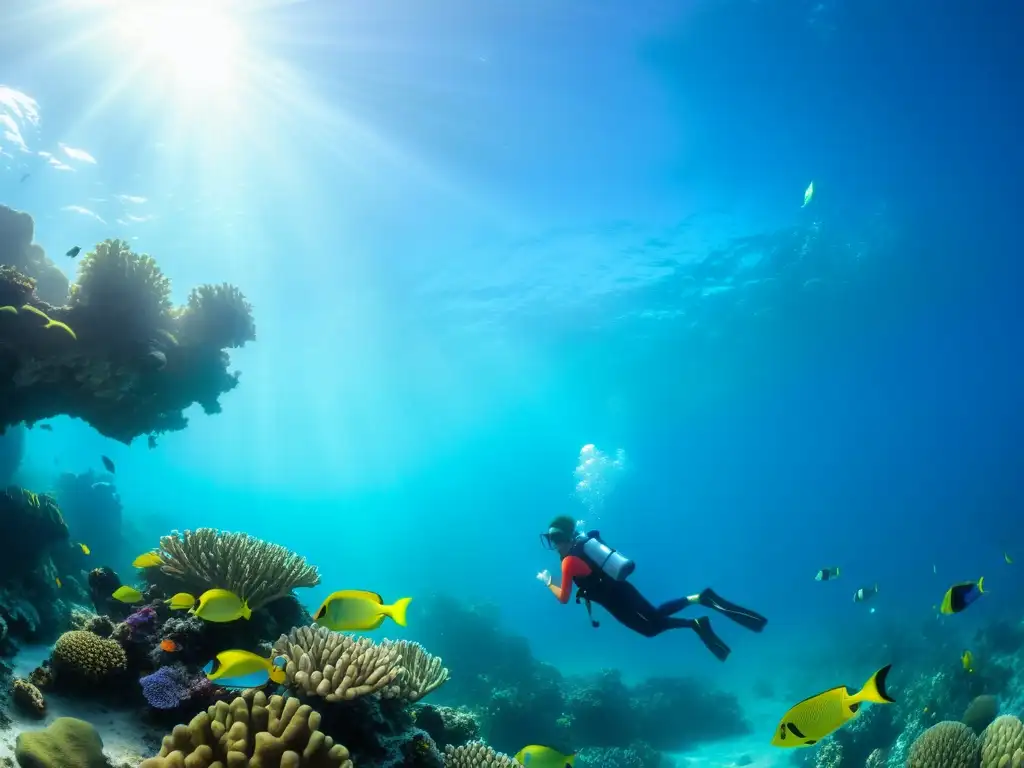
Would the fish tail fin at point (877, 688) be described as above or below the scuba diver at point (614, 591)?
below

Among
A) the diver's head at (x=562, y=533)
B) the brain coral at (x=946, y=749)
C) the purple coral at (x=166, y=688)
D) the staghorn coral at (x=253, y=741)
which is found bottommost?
the staghorn coral at (x=253, y=741)

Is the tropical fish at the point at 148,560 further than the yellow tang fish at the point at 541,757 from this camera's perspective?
Yes

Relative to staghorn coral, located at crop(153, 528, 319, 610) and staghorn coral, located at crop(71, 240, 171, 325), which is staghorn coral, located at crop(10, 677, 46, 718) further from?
staghorn coral, located at crop(71, 240, 171, 325)

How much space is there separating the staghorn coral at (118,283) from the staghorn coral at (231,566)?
5711mm

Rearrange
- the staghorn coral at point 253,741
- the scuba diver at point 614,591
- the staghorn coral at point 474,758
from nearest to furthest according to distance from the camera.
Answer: the staghorn coral at point 253,741
the staghorn coral at point 474,758
the scuba diver at point 614,591

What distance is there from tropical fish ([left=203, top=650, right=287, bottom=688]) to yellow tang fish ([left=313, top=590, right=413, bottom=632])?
47 centimetres

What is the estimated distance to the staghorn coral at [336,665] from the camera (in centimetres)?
395

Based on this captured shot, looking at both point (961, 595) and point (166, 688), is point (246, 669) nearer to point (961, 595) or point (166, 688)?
point (166, 688)

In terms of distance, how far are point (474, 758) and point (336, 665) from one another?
5.71 ft

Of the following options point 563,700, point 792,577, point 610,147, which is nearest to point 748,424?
point 792,577

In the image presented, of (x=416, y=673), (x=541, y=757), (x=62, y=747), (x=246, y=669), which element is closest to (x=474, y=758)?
(x=541, y=757)

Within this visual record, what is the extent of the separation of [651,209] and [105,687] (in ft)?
89.6

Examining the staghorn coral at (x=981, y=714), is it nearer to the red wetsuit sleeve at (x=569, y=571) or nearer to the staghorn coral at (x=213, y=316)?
the red wetsuit sleeve at (x=569, y=571)

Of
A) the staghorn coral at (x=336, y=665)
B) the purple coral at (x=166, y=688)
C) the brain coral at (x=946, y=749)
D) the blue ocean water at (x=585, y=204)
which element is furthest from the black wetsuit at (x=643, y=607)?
the blue ocean water at (x=585, y=204)
